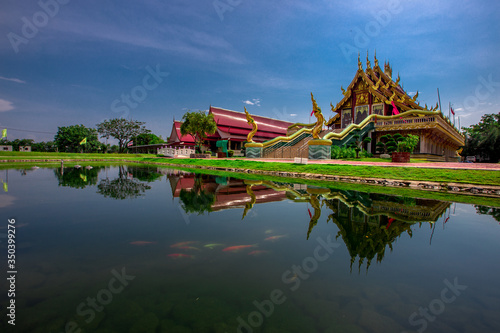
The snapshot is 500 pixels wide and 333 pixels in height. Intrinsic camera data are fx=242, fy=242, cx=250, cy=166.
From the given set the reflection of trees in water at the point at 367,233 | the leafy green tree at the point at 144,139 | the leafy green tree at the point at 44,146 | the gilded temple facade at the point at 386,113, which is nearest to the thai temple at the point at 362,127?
the gilded temple facade at the point at 386,113

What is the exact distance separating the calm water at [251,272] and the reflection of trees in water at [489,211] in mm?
703

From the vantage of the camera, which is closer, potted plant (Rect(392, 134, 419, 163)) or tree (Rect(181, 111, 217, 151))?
potted plant (Rect(392, 134, 419, 163))

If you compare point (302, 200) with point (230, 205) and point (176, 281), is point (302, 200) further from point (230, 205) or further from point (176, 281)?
point (176, 281)

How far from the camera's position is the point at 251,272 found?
280 cm

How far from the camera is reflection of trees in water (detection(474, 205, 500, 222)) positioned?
5.82 metres

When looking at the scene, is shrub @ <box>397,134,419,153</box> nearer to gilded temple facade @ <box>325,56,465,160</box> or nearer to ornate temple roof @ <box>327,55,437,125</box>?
gilded temple facade @ <box>325,56,465,160</box>

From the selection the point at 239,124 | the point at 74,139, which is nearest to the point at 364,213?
the point at 239,124

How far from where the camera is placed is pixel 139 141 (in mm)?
61219

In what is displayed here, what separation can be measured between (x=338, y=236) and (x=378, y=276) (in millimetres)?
1263

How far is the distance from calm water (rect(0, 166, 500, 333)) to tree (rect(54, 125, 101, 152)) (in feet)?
211

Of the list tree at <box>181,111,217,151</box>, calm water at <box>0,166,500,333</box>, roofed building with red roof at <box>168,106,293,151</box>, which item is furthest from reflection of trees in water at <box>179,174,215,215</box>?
roofed building with red roof at <box>168,106,293,151</box>

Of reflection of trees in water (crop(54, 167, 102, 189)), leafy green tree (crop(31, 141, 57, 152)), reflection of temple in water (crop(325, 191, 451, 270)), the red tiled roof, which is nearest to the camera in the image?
reflection of temple in water (crop(325, 191, 451, 270))

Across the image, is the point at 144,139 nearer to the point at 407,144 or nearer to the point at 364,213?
the point at 407,144

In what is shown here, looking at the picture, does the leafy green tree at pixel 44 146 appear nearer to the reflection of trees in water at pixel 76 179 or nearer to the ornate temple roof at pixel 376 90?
the reflection of trees in water at pixel 76 179
